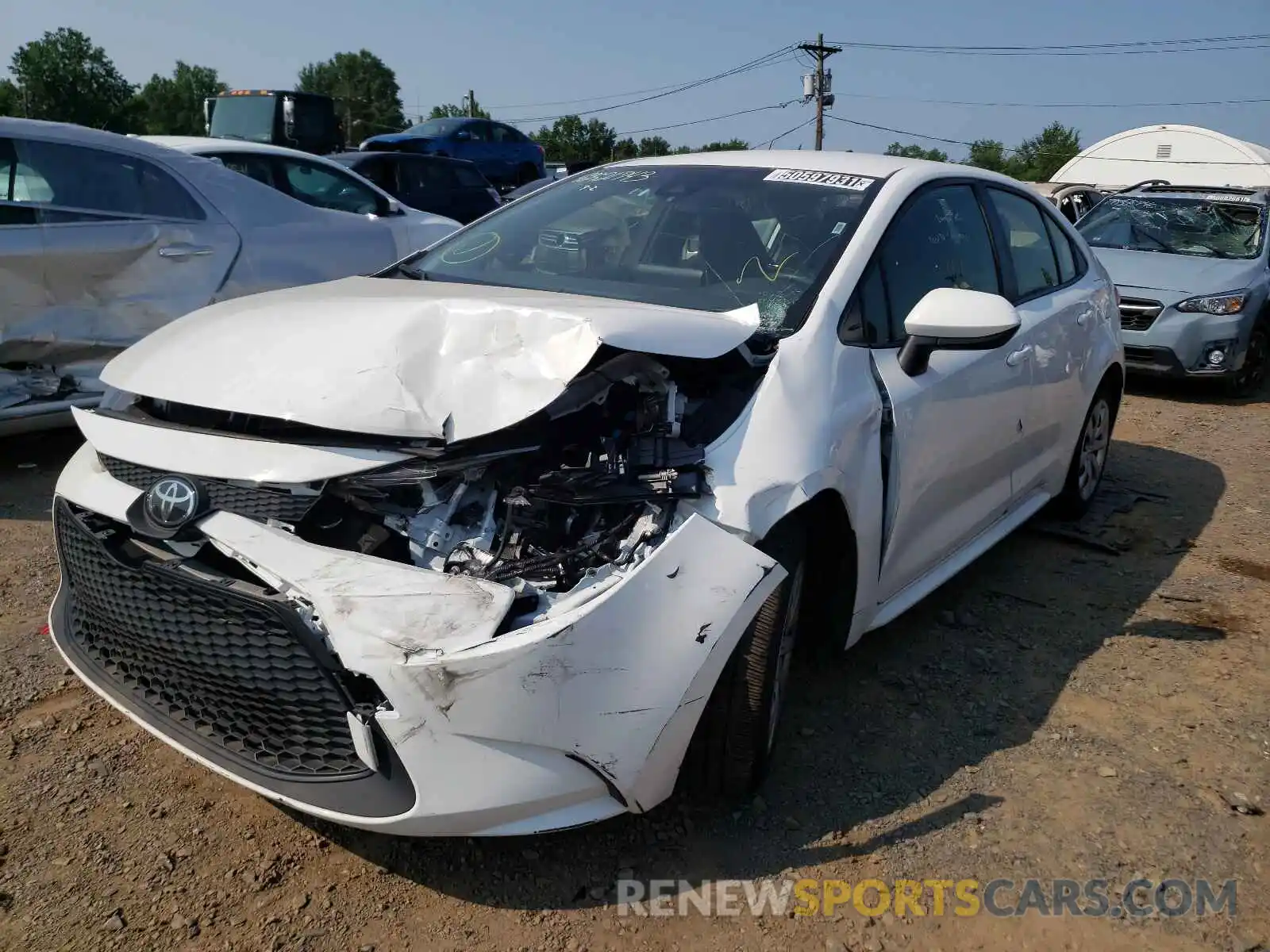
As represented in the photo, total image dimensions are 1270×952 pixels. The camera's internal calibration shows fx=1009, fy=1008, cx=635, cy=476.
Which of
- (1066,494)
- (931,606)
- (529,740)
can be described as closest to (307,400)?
(529,740)

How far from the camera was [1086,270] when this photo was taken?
15.1ft

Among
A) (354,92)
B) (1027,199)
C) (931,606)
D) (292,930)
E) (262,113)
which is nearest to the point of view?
(292,930)

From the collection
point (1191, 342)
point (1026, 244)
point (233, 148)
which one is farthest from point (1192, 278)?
point (233, 148)

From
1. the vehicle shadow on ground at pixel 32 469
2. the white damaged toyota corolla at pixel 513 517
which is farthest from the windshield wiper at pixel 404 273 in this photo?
the vehicle shadow on ground at pixel 32 469

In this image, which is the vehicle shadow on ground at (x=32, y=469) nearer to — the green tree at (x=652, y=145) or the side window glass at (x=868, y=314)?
the side window glass at (x=868, y=314)

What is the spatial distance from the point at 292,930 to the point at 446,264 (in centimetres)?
216

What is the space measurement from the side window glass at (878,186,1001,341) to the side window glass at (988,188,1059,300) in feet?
0.73

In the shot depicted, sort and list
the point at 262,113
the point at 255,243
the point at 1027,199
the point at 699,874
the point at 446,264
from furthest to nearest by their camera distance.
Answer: the point at 262,113 → the point at 255,243 → the point at 1027,199 → the point at 446,264 → the point at 699,874

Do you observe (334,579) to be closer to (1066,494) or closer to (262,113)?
(1066,494)

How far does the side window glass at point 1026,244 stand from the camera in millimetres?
3921

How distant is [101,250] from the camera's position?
188 inches

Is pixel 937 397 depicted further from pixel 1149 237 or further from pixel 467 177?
pixel 467 177

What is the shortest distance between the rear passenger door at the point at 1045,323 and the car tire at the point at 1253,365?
191 inches

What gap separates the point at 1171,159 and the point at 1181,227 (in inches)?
802
